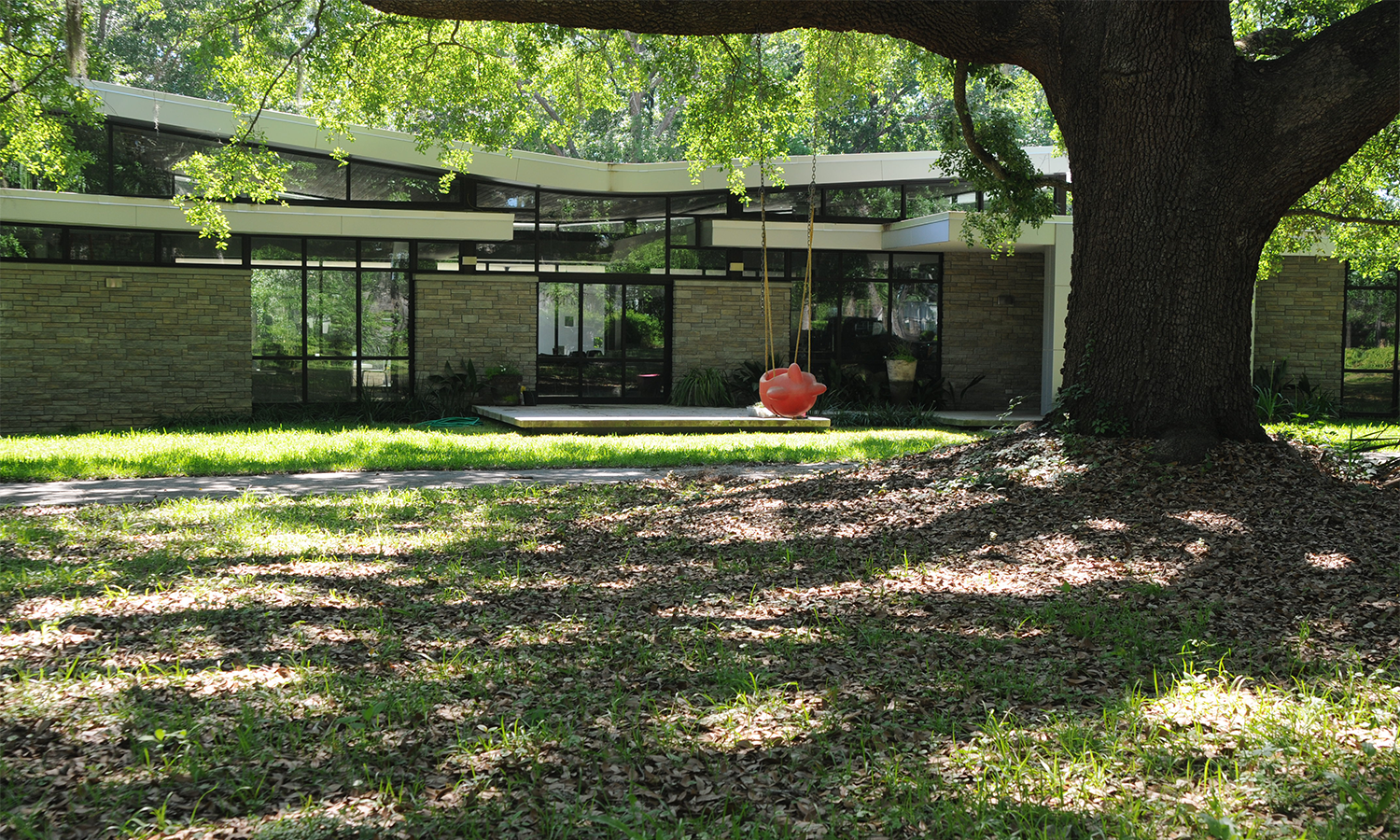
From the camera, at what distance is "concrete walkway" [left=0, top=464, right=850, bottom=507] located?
845 centimetres

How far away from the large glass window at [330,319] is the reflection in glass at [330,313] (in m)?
0.02

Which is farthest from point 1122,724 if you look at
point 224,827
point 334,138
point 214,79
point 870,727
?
point 334,138

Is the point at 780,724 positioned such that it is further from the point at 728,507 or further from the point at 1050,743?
the point at 728,507

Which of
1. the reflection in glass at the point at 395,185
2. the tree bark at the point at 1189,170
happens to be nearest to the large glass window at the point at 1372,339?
the tree bark at the point at 1189,170

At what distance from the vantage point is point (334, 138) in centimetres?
1616

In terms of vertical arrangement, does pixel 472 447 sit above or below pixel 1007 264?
below

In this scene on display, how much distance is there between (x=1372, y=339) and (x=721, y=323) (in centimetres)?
1150

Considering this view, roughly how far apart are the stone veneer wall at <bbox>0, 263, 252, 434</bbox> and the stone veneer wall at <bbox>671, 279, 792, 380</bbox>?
277 inches

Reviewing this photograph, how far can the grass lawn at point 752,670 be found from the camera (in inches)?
112

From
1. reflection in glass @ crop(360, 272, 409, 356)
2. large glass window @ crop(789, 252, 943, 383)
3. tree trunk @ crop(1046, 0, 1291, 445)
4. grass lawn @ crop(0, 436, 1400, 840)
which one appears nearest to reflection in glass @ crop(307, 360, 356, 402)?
reflection in glass @ crop(360, 272, 409, 356)

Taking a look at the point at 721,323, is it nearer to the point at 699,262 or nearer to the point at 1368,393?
the point at 699,262

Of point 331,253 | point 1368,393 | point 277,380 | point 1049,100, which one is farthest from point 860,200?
point 1049,100

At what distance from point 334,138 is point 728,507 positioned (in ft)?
38.0

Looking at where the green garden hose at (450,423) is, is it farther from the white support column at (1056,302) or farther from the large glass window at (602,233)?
the white support column at (1056,302)
